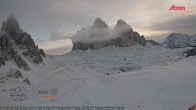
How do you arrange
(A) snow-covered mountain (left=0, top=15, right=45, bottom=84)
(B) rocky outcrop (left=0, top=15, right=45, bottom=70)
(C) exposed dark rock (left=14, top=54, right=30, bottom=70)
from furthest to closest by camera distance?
(B) rocky outcrop (left=0, top=15, right=45, bottom=70), (C) exposed dark rock (left=14, top=54, right=30, bottom=70), (A) snow-covered mountain (left=0, top=15, right=45, bottom=84)

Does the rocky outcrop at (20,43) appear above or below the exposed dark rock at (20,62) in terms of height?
above

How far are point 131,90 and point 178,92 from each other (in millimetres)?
7254

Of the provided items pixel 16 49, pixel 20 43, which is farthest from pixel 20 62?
pixel 20 43

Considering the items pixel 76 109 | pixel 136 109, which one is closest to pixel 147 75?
pixel 136 109

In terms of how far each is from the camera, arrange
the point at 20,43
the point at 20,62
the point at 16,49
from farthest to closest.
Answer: the point at 20,43 → the point at 16,49 → the point at 20,62

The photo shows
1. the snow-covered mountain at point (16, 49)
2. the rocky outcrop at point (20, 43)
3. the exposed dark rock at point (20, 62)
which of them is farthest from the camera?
the rocky outcrop at point (20, 43)

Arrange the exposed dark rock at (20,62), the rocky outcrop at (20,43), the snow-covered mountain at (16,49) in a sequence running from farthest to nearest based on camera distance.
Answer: the rocky outcrop at (20,43)
the exposed dark rock at (20,62)
the snow-covered mountain at (16,49)

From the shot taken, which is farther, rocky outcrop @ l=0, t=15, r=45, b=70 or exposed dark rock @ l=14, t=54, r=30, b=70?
rocky outcrop @ l=0, t=15, r=45, b=70

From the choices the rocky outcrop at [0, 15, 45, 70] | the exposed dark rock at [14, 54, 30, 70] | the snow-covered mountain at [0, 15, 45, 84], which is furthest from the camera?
the rocky outcrop at [0, 15, 45, 70]

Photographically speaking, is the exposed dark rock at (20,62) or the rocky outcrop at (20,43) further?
the rocky outcrop at (20,43)

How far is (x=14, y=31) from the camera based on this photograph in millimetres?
125688

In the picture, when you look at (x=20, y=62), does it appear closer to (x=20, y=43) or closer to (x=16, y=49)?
(x=16, y=49)

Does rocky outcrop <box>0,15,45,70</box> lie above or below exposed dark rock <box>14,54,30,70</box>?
above

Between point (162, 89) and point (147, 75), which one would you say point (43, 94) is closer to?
point (162, 89)
